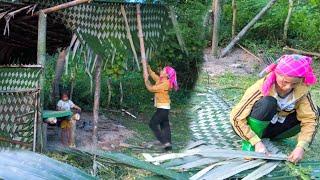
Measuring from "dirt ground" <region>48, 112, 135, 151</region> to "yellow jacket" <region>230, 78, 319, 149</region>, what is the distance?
2.37 metres

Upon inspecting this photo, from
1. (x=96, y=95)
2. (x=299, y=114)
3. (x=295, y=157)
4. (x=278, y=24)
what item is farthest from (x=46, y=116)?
(x=278, y=24)

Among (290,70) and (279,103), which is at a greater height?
(290,70)

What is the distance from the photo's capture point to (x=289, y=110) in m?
4.34

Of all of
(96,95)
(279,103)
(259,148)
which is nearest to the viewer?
(259,148)

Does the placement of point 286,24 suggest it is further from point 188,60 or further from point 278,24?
point 188,60

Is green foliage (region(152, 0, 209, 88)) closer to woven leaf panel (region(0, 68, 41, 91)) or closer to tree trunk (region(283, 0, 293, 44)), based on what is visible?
tree trunk (region(283, 0, 293, 44))

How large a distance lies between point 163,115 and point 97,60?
1080 millimetres

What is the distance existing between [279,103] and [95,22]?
2.30m

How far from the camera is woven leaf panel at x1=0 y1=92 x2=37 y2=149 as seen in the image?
17.0ft

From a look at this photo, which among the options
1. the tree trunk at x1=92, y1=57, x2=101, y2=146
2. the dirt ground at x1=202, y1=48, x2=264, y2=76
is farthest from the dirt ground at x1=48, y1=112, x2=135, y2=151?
the dirt ground at x1=202, y1=48, x2=264, y2=76

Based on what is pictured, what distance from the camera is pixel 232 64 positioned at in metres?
12.4

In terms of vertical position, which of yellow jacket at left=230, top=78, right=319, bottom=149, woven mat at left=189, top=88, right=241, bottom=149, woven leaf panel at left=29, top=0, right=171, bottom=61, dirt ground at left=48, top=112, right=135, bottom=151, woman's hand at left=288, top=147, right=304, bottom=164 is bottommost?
dirt ground at left=48, top=112, right=135, bottom=151

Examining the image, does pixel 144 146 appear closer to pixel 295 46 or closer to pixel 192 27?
pixel 192 27

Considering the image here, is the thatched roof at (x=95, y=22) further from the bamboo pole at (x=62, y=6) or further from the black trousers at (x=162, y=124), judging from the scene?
the black trousers at (x=162, y=124)
